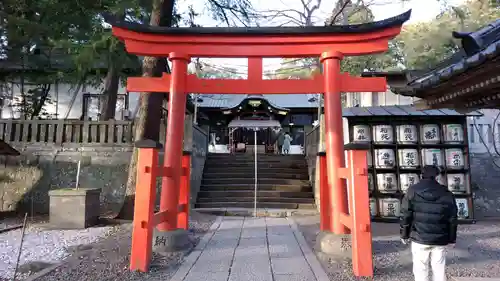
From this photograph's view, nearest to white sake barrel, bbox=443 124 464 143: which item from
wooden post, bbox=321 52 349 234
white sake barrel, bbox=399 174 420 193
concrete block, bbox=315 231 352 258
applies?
white sake barrel, bbox=399 174 420 193

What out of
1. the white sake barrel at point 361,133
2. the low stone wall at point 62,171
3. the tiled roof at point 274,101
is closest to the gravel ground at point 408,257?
the white sake barrel at point 361,133

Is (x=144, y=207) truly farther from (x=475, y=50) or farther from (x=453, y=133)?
(x=453, y=133)

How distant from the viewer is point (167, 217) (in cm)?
602

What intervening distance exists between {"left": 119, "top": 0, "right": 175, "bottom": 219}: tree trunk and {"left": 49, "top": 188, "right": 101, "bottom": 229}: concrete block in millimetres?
989

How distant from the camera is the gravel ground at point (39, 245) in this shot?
5141mm

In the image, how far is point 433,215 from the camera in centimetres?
372

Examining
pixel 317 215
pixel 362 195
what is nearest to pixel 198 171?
pixel 317 215

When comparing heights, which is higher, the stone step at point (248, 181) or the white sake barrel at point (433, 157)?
the white sake barrel at point (433, 157)

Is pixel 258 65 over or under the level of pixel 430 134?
over

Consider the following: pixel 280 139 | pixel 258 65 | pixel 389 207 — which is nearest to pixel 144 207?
pixel 258 65

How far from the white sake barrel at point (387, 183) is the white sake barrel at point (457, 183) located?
1465mm

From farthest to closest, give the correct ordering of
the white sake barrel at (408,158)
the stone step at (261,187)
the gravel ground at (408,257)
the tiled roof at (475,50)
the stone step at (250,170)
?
1. the stone step at (250,170)
2. the stone step at (261,187)
3. the white sake barrel at (408,158)
4. the gravel ground at (408,257)
5. the tiled roof at (475,50)

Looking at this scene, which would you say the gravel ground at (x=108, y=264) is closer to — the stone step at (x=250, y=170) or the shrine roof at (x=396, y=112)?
the shrine roof at (x=396, y=112)

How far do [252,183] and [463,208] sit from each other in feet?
22.9
